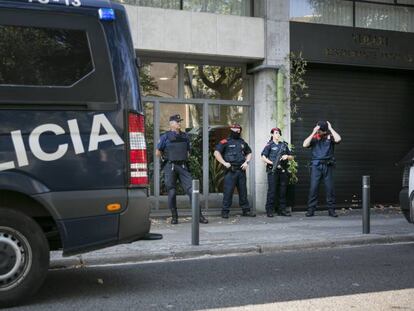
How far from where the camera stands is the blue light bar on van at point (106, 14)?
553cm

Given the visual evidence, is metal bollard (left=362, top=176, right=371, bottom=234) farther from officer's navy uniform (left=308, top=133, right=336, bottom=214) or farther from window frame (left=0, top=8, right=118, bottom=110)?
window frame (left=0, top=8, right=118, bottom=110)

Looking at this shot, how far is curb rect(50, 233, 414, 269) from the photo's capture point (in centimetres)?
749

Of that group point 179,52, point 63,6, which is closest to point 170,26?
point 179,52

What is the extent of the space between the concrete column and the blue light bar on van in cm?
764

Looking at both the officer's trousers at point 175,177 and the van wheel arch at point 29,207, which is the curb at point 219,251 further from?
the officer's trousers at point 175,177

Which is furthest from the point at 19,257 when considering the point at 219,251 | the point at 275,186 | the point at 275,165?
the point at 275,186

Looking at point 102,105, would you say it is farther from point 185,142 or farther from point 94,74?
point 185,142

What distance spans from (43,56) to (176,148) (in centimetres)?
586

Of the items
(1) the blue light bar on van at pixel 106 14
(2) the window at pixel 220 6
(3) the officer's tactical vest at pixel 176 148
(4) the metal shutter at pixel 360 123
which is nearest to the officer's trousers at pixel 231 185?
(3) the officer's tactical vest at pixel 176 148

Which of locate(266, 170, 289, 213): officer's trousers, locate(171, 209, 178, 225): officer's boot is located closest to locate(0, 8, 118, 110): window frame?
locate(171, 209, 178, 225): officer's boot

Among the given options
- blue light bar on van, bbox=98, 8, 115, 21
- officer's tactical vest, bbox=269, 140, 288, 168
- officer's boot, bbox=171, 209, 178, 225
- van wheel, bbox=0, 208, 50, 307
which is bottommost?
officer's boot, bbox=171, 209, 178, 225

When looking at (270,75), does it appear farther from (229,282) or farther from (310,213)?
(229,282)

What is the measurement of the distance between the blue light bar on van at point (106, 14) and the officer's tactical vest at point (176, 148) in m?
5.57

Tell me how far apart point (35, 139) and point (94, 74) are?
2.68ft
